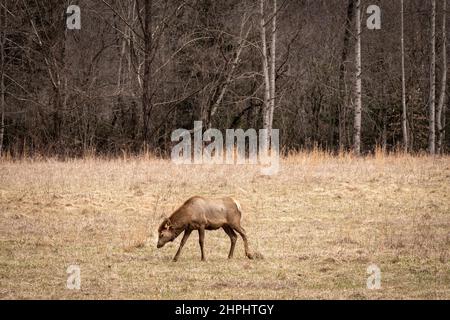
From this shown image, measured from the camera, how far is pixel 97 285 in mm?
10852

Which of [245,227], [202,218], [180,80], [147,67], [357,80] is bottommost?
[245,227]

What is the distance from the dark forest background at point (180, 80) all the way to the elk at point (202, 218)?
15987 millimetres

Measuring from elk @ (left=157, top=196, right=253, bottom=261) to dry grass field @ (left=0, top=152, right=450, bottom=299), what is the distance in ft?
1.53

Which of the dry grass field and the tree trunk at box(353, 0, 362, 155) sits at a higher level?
the tree trunk at box(353, 0, 362, 155)

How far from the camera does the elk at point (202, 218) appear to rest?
12.8m

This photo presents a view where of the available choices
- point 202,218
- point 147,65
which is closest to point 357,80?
point 147,65

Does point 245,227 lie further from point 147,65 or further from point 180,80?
point 180,80

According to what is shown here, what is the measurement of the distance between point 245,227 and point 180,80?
20.8m

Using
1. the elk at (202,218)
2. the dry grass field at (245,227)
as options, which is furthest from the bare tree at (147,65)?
the elk at (202,218)

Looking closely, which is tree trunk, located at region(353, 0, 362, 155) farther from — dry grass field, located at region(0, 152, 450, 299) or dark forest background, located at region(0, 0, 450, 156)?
dark forest background, located at region(0, 0, 450, 156)

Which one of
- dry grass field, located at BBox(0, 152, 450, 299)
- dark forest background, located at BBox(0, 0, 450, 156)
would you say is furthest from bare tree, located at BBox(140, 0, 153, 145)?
dry grass field, located at BBox(0, 152, 450, 299)

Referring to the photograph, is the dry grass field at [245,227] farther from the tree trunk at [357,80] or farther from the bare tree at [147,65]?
the bare tree at [147,65]

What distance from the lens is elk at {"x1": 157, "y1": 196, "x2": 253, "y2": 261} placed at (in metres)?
12.8

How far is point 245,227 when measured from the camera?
1612 centimetres
